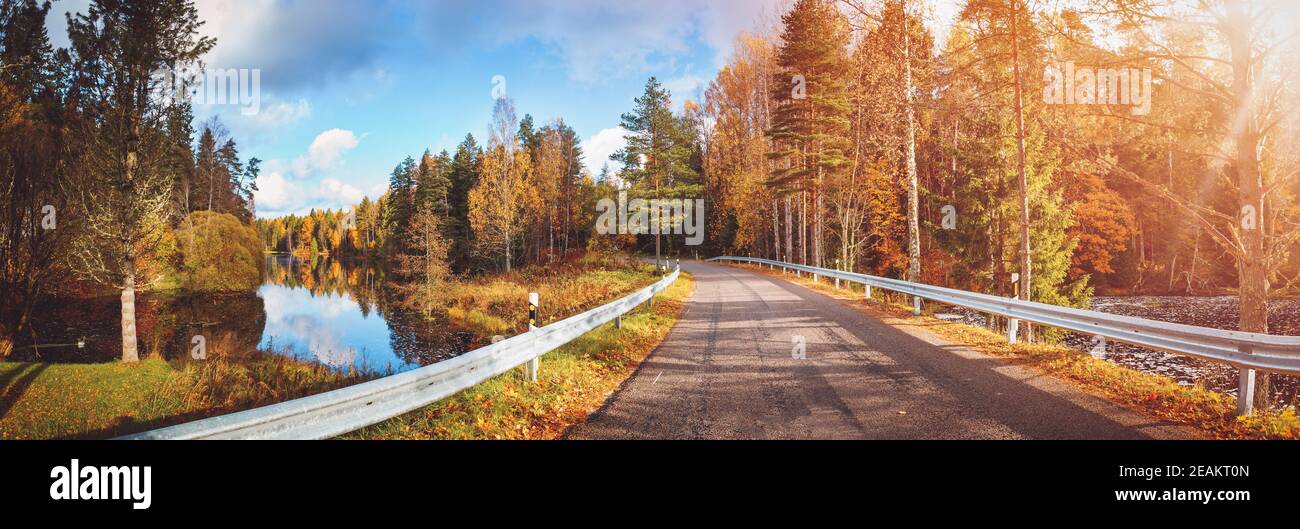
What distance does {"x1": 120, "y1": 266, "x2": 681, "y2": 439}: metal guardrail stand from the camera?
108 inches

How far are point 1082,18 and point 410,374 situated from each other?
33.8ft

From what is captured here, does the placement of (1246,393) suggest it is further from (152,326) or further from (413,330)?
(152,326)

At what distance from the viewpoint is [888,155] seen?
19.6 meters

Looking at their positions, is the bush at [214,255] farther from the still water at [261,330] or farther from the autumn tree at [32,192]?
the autumn tree at [32,192]

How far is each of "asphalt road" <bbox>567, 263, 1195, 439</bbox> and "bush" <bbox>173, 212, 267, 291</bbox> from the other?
3512cm

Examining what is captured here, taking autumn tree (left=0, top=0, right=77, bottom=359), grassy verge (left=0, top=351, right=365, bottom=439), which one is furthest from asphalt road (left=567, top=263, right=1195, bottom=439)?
autumn tree (left=0, top=0, right=77, bottom=359)

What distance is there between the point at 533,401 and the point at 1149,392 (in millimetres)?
6430

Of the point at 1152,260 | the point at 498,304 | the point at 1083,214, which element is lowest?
the point at 498,304

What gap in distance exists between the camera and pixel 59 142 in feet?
55.1

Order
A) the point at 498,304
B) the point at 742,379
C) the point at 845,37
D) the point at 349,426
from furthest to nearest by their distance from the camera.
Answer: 1. the point at 498,304
2. the point at 845,37
3. the point at 742,379
4. the point at 349,426

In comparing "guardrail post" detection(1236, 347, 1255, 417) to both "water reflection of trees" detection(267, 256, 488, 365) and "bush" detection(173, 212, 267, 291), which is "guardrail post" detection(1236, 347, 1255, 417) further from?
"bush" detection(173, 212, 267, 291)

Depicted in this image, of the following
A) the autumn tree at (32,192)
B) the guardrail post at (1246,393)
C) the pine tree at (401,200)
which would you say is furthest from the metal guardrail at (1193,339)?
the pine tree at (401,200)

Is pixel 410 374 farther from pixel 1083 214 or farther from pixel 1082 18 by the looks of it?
pixel 1083 214
